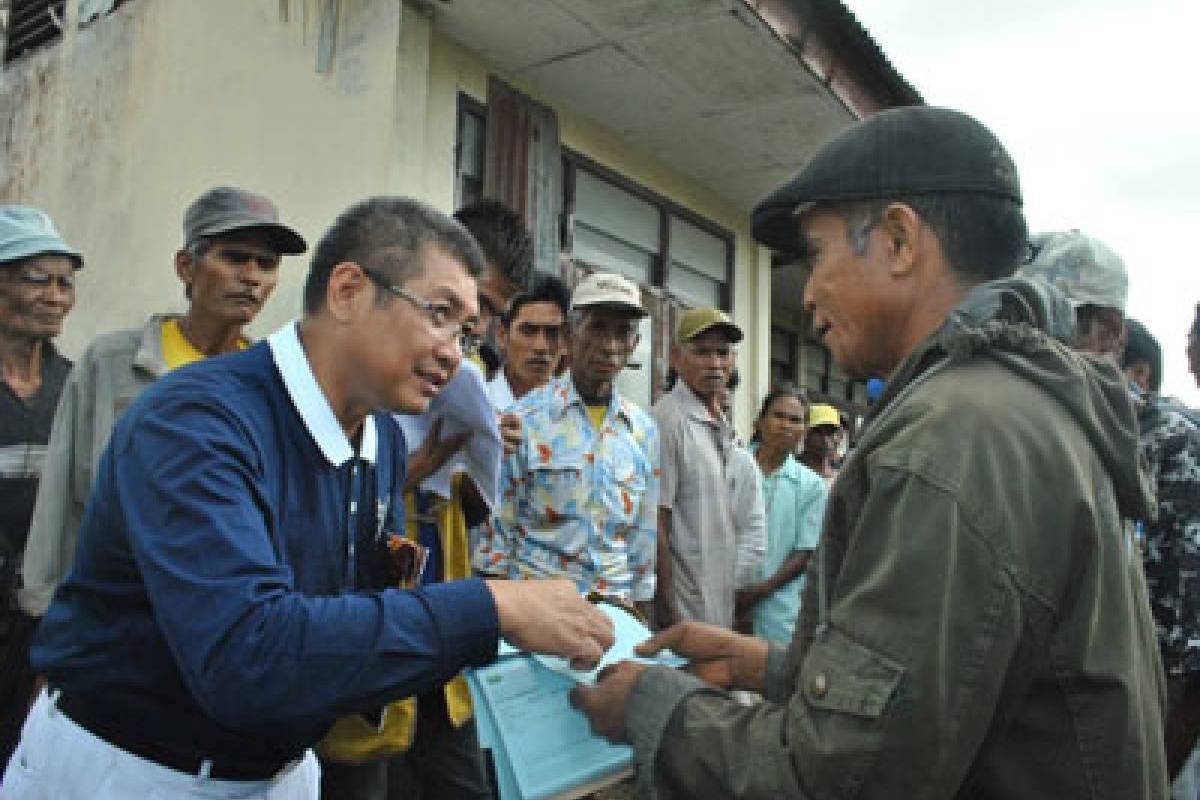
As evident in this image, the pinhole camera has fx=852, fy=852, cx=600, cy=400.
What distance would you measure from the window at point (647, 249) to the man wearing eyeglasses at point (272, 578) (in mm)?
4646

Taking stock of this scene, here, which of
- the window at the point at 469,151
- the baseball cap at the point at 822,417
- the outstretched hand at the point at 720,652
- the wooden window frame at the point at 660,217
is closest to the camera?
the outstretched hand at the point at 720,652

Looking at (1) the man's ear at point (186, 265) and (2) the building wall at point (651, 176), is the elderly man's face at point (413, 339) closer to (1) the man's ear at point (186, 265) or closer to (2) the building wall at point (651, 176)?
(1) the man's ear at point (186, 265)

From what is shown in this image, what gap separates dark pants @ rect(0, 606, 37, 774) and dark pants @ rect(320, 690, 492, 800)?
122 cm

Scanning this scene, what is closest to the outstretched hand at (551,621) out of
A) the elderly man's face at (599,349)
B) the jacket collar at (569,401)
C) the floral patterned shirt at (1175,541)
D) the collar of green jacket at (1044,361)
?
the collar of green jacket at (1044,361)

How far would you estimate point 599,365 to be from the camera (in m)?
3.50

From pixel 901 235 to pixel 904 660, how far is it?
69 cm

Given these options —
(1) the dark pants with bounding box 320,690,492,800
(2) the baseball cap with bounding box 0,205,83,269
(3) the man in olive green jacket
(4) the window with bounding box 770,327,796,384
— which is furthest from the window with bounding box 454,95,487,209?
(4) the window with bounding box 770,327,796,384

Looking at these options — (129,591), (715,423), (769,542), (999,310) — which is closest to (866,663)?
(999,310)

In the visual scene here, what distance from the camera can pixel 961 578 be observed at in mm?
1047

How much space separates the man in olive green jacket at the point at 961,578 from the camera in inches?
41.3

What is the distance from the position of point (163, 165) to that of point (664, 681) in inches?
192

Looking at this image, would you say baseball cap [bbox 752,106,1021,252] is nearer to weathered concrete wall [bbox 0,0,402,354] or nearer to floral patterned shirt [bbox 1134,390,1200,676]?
floral patterned shirt [bbox 1134,390,1200,676]

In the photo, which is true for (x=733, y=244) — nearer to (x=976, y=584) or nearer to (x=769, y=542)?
(x=769, y=542)

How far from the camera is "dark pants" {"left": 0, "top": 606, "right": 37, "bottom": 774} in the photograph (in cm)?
273
